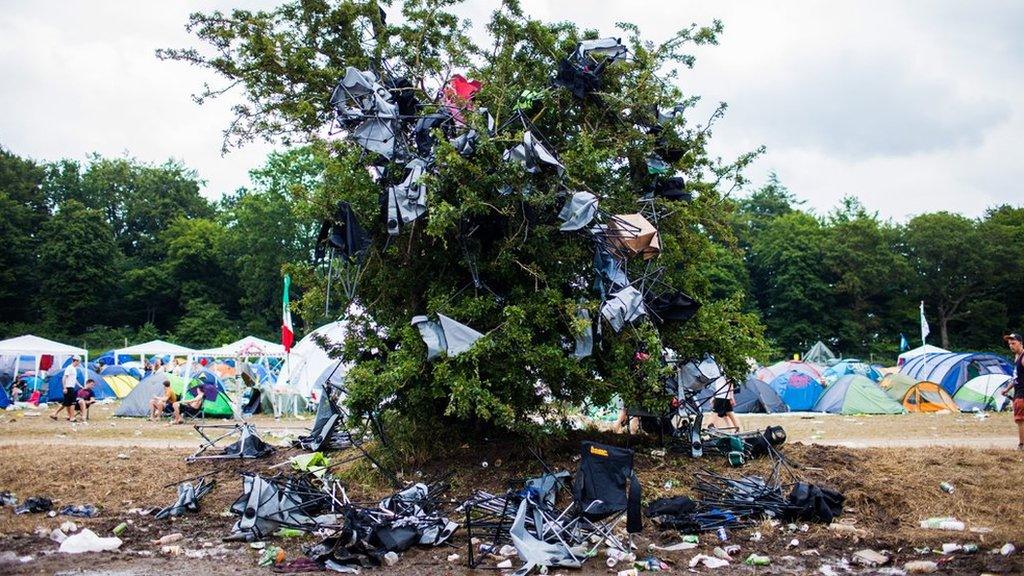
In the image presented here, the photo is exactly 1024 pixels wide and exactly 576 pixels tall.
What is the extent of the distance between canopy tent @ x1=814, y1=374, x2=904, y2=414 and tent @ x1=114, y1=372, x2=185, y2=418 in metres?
18.4

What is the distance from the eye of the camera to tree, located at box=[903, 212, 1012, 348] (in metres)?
51.8

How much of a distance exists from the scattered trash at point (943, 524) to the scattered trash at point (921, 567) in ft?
4.41

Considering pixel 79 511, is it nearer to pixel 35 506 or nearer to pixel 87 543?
pixel 35 506

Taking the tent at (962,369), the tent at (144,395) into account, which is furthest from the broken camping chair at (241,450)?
the tent at (962,369)

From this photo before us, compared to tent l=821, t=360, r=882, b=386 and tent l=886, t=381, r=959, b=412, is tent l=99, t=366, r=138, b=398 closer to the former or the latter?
tent l=886, t=381, r=959, b=412

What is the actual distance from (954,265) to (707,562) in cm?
5442

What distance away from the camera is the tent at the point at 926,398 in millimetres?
21781

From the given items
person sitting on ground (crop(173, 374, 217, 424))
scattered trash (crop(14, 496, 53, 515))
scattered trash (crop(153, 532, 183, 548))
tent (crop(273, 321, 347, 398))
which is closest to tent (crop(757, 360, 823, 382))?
tent (crop(273, 321, 347, 398))

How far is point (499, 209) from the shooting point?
29.3ft

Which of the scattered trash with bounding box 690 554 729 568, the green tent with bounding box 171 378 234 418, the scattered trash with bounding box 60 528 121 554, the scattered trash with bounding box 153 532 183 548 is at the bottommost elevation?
the scattered trash with bounding box 690 554 729 568

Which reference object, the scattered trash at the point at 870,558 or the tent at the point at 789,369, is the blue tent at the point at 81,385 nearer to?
the tent at the point at 789,369

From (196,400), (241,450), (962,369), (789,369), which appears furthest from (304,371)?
(962,369)

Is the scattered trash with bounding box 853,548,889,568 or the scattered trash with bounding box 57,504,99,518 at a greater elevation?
the scattered trash with bounding box 57,504,99,518

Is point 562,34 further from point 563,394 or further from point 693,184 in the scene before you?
point 563,394
